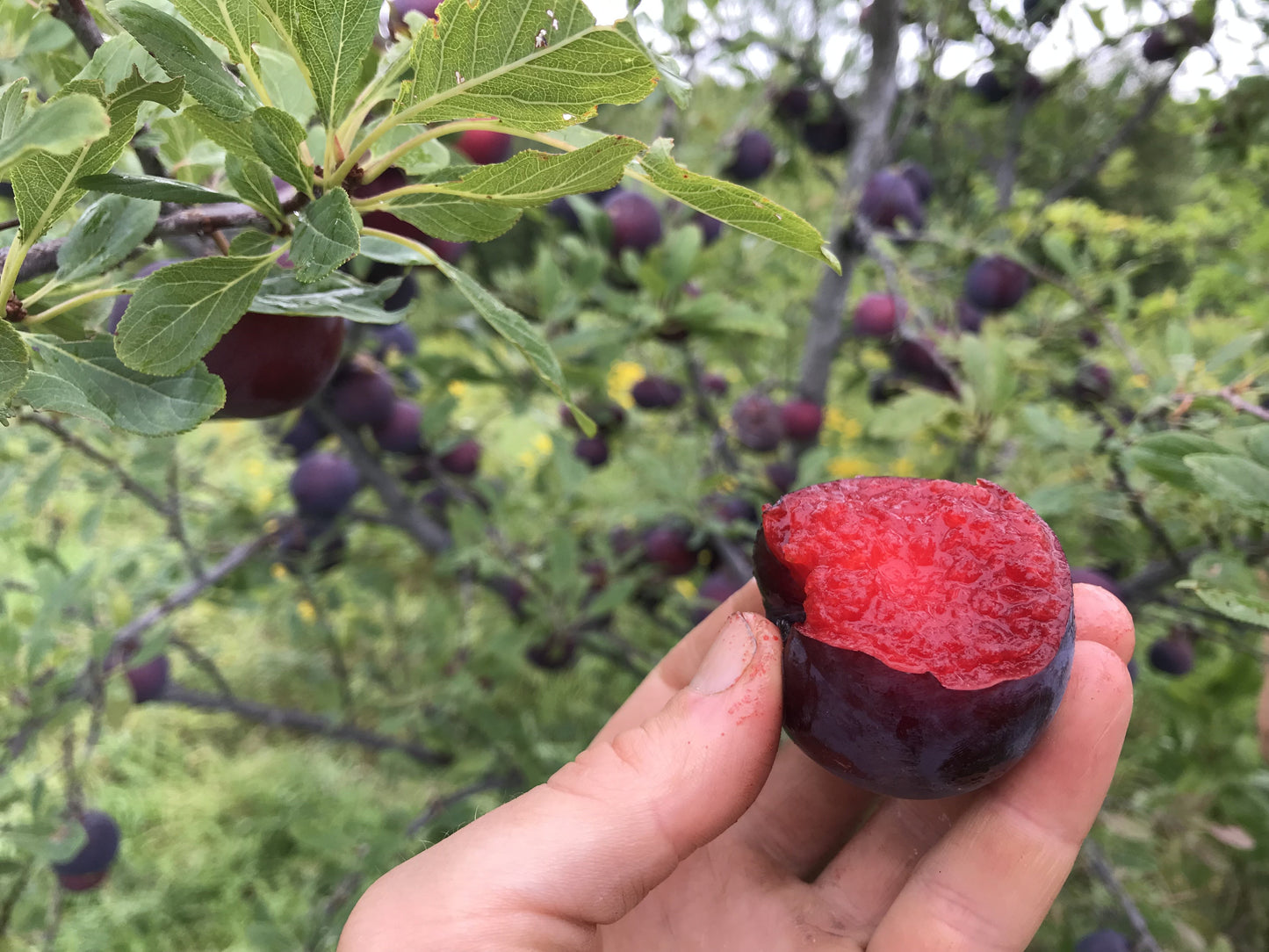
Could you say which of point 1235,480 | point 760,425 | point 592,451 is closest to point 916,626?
point 1235,480

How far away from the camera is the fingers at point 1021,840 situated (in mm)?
740

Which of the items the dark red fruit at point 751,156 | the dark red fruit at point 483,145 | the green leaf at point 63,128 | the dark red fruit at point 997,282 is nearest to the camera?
the green leaf at point 63,128

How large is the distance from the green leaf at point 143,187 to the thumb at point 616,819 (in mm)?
506

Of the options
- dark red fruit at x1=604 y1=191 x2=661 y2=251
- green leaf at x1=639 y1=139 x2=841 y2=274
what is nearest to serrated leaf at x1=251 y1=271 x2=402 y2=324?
green leaf at x1=639 y1=139 x2=841 y2=274

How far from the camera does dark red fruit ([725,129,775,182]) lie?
175 cm

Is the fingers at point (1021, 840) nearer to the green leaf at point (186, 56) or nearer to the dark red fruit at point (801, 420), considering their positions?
the green leaf at point (186, 56)

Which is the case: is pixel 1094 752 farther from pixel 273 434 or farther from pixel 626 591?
pixel 273 434

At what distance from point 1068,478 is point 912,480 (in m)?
0.75

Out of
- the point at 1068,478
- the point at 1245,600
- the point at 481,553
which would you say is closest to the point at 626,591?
the point at 481,553

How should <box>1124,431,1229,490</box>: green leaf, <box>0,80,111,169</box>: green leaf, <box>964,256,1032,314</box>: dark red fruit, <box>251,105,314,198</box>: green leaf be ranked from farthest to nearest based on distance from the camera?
<box>964,256,1032,314</box>: dark red fruit, <box>1124,431,1229,490</box>: green leaf, <box>251,105,314,198</box>: green leaf, <box>0,80,111,169</box>: green leaf

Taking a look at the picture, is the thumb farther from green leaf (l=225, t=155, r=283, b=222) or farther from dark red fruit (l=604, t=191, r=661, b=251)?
dark red fruit (l=604, t=191, r=661, b=251)

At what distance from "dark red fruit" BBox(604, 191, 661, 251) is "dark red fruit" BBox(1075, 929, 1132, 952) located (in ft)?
4.79

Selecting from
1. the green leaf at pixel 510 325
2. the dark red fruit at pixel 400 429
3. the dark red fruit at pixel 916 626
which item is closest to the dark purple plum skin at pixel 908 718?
the dark red fruit at pixel 916 626

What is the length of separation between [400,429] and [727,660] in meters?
0.97
